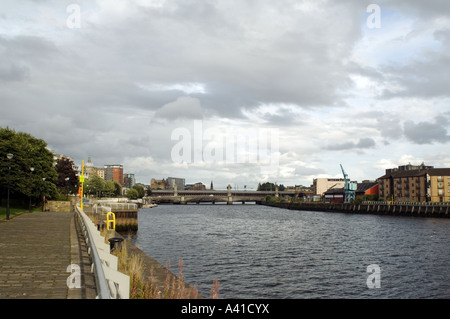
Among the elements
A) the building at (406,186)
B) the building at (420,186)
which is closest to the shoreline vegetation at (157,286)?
the building at (420,186)

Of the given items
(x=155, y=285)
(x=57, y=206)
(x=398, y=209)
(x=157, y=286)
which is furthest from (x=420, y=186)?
(x=157, y=286)

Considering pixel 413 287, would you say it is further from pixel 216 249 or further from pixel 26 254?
pixel 26 254

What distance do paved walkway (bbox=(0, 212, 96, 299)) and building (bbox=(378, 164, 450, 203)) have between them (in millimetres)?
156271

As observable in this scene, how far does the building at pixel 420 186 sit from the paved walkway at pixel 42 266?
513 ft

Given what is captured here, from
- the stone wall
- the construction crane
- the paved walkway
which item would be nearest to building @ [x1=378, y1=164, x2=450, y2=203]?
the construction crane

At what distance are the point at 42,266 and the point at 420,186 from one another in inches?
6552

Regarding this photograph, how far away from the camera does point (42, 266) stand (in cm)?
1661

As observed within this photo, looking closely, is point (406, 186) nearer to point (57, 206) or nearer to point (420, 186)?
point (420, 186)

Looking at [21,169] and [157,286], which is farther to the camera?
[21,169]

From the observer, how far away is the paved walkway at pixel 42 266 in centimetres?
1227

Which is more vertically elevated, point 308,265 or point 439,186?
point 439,186

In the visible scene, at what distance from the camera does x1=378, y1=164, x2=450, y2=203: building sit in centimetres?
15150
